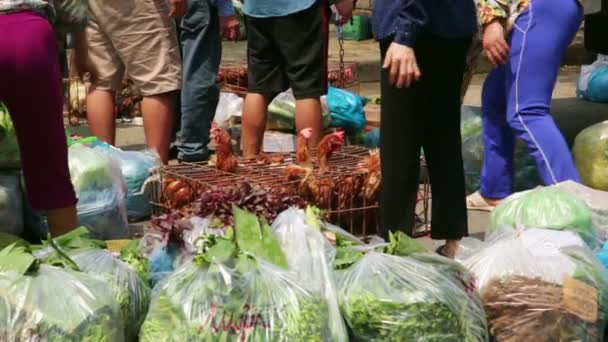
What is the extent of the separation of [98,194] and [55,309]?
77.2 inches

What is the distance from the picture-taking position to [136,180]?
538 cm

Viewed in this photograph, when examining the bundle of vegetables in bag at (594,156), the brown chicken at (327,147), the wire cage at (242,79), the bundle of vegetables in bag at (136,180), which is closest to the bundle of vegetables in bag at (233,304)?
the brown chicken at (327,147)

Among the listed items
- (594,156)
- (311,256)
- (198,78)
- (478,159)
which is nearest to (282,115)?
(198,78)

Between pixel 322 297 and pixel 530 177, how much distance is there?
311 centimetres

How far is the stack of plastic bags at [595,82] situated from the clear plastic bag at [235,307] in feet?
19.8

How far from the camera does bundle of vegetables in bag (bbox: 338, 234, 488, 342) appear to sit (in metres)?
3.05

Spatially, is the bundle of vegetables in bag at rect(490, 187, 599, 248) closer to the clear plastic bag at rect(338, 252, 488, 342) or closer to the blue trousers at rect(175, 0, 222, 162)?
the clear plastic bag at rect(338, 252, 488, 342)

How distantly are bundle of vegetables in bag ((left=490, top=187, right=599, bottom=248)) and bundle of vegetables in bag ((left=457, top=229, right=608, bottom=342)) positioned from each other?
578 millimetres

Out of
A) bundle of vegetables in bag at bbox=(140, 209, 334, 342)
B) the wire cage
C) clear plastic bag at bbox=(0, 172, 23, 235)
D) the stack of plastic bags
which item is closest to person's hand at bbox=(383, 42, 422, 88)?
bundle of vegetables in bag at bbox=(140, 209, 334, 342)

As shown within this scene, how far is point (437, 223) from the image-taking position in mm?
4359

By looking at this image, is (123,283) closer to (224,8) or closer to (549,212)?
(549,212)

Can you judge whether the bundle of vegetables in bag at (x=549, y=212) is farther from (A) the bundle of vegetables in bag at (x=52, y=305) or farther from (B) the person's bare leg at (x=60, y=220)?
(A) the bundle of vegetables in bag at (x=52, y=305)

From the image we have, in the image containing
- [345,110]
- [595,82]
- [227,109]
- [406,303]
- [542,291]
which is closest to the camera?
[406,303]

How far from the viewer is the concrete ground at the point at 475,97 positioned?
7305mm
